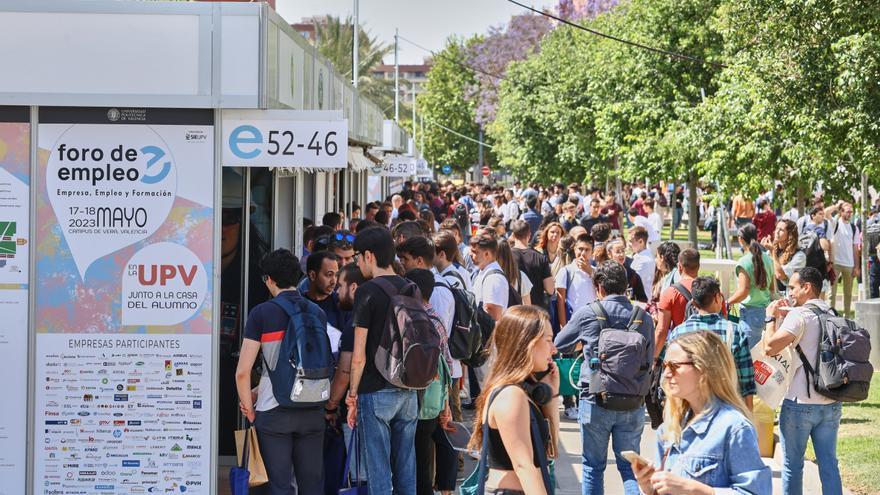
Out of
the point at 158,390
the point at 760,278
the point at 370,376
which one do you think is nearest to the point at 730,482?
the point at 370,376

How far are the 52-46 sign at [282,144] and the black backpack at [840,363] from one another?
3.20 meters

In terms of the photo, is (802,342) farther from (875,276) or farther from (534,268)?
(875,276)

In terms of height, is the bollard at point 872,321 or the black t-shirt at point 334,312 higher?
the black t-shirt at point 334,312

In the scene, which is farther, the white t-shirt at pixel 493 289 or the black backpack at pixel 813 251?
the black backpack at pixel 813 251

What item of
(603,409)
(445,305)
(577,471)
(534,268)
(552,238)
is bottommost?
(577,471)

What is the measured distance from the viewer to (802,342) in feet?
25.7

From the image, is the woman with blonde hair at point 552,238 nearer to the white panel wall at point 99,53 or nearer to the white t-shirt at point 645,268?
Answer: the white t-shirt at point 645,268

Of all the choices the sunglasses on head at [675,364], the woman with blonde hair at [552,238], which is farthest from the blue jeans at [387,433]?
the woman with blonde hair at [552,238]

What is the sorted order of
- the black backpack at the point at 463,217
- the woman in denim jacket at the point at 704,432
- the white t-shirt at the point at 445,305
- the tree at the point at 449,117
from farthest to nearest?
the tree at the point at 449,117 → the black backpack at the point at 463,217 → the white t-shirt at the point at 445,305 → the woman in denim jacket at the point at 704,432

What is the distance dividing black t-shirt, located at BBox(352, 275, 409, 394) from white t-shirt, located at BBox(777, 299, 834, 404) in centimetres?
254

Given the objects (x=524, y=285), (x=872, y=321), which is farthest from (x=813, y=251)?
(x=524, y=285)

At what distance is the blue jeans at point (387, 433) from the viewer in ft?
24.1

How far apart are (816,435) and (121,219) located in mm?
4582

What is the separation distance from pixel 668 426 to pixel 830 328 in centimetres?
360
